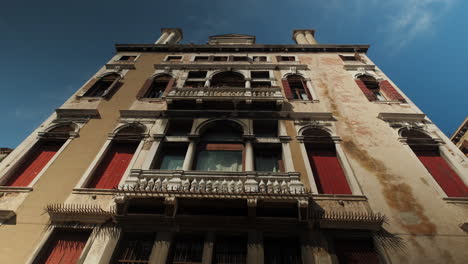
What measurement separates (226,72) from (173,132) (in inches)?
242

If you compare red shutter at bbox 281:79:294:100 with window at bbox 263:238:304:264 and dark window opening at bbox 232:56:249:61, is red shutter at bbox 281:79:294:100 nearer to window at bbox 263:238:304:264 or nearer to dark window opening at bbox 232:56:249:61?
dark window opening at bbox 232:56:249:61

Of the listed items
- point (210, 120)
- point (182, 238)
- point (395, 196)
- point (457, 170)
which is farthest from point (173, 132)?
point (457, 170)

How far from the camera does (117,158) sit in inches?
363

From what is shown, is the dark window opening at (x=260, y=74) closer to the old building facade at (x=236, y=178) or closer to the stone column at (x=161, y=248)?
the old building facade at (x=236, y=178)

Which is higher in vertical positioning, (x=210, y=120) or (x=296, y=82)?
(x=296, y=82)

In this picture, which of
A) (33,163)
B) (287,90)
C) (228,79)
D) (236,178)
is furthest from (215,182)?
(228,79)

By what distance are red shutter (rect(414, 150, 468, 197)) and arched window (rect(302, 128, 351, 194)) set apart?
340 cm

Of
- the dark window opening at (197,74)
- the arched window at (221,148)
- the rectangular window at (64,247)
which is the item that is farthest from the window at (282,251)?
the dark window opening at (197,74)

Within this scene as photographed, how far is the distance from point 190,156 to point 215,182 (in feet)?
7.41

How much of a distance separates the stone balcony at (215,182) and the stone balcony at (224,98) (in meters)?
4.60

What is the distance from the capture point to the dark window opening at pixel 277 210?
661cm

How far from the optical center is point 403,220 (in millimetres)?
6840

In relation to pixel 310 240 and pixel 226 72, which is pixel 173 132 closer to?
pixel 226 72

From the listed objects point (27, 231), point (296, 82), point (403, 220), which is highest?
point (296, 82)
